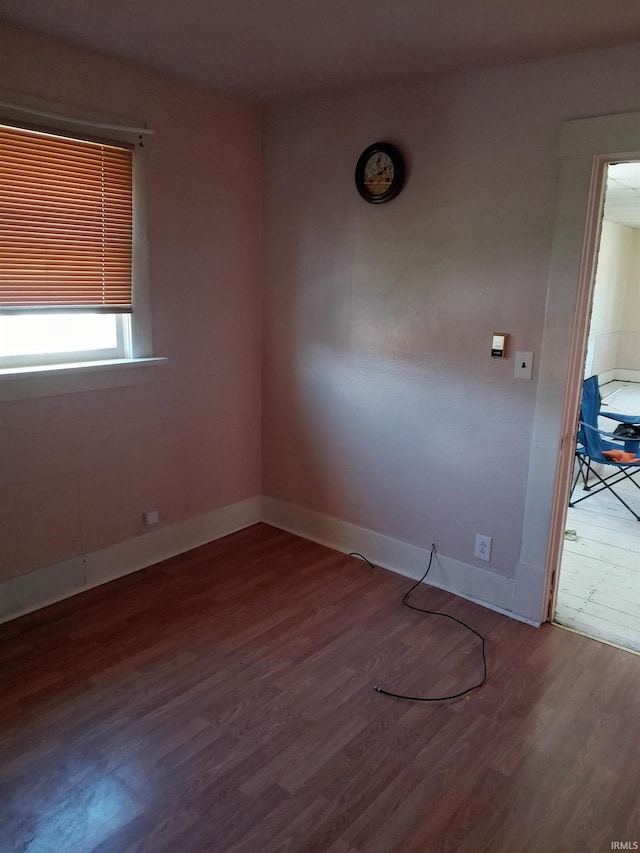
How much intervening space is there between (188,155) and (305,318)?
105 centimetres

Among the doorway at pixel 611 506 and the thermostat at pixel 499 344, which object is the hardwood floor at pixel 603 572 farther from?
the thermostat at pixel 499 344

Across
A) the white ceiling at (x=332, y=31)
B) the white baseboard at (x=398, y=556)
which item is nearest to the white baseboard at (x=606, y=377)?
the white baseboard at (x=398, y=556)

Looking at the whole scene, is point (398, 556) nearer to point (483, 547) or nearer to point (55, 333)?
point (483, 547)

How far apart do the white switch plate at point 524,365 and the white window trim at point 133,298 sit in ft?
5.80

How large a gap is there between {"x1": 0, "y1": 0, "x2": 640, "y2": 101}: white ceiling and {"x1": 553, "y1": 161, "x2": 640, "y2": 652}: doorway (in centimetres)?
60

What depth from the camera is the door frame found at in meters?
2.43

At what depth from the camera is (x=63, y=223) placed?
2.70 metres

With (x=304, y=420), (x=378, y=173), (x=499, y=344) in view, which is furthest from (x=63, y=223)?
(x=499, y=344)

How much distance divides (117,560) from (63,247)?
62.0 inches

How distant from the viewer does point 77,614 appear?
2.85 meters

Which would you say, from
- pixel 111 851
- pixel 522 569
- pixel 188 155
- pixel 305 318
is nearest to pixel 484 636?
pixel 522 569

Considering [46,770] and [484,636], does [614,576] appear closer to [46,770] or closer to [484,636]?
[484,636]

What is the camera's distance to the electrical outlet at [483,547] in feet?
9.81

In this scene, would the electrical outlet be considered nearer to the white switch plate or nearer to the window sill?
the white switch plate
